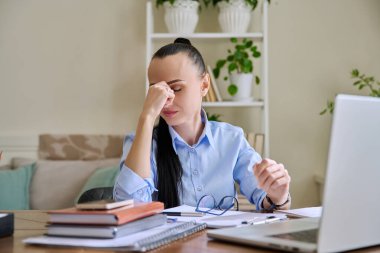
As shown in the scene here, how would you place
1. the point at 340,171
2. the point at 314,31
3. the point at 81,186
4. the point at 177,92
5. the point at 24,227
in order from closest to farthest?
the point at 340,171 < the point at 24,227 < the point at 177,92 < the point at 81,186 < the point at 314,31

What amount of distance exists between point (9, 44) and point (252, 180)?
7.38 feet

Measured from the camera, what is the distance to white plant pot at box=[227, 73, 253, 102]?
303 cm

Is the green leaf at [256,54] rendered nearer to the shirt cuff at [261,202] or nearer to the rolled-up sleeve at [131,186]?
the shirt cuff at [261,202]

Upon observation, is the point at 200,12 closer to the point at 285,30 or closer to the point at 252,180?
the point at 285,30

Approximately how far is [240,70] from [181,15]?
45 cm

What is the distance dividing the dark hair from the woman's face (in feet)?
0.10

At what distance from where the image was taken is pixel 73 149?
11.0 feet

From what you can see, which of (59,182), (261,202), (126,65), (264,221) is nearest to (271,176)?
(264,221)

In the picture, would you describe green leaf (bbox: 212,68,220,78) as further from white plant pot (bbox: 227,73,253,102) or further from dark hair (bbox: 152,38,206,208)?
dark hair (bbox: 152,38,206,208)

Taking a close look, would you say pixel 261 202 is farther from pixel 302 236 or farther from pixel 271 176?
pixel 302 236

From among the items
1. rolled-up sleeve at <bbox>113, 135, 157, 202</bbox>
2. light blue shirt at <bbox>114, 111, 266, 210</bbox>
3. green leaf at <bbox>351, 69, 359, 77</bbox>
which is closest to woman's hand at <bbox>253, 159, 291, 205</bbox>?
light blue shirt at <bbox>114, 111, 266, 210</bbox>

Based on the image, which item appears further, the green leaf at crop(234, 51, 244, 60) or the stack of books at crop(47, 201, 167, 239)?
the green leaf at crop(234, 51, 244, 60)

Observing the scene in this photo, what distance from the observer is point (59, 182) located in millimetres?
3053

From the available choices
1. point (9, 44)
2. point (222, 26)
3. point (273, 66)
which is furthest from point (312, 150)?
point (9, 44)
